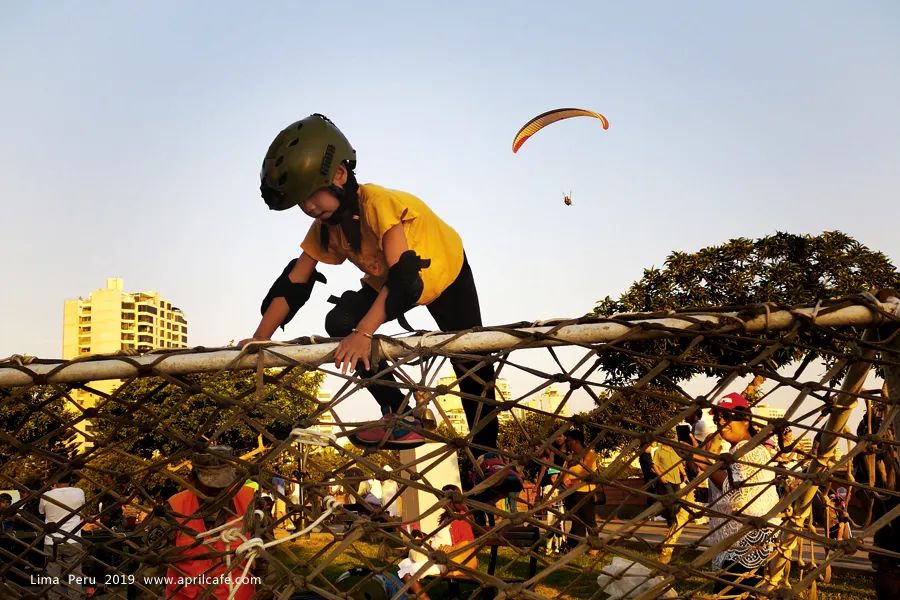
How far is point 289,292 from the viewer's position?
15.5 ft

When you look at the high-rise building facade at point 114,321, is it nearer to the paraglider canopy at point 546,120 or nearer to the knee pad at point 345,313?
the paraglider canopy at point 546,120

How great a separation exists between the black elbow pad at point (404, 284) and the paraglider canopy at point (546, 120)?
6.54m

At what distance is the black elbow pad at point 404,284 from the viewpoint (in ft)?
13.1

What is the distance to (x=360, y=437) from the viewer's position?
3.47 meters

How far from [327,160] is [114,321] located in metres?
106

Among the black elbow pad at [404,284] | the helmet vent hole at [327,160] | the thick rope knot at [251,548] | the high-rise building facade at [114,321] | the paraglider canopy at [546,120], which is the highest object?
the high-rise building facade at [114,321]

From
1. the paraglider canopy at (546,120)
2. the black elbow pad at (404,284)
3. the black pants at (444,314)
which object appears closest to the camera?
the black elbow pad at (404,284)

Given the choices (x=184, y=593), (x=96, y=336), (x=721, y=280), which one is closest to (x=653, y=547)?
(x=184, y=593)

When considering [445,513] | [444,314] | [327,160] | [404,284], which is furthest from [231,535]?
[444,314]

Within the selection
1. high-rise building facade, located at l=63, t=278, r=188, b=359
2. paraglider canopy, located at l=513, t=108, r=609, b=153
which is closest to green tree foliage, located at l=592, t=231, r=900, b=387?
paraglider canopy, located at l=513, t=108, r=609, b=153

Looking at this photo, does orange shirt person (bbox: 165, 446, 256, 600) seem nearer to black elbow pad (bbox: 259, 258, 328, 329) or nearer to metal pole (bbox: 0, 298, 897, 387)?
metal pole (bbox: 0, 298, 897, 387)

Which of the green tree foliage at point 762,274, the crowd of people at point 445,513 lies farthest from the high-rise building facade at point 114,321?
the crowd of people at point 445,513

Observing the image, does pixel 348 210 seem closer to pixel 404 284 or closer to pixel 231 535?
pixel 404 284

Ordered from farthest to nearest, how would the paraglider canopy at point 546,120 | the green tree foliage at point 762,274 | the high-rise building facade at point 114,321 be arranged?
the high-rise building facade at point 114,321, the green tree foliage at point 762,274, the paraglider canopy at point 546,120
